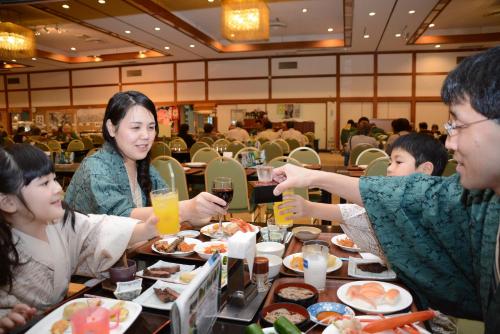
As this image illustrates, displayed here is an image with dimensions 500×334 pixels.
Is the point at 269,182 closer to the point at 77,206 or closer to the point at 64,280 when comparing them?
the point at 64,280

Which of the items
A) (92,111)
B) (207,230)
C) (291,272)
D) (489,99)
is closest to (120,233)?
(207,230)

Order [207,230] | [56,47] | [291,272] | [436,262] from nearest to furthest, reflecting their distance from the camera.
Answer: [436,262], [291,272], [207,230], [56,47]

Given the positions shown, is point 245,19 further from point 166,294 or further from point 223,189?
point 166,294

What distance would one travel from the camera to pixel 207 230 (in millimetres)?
2088

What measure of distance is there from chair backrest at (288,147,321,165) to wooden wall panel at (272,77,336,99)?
844 cm

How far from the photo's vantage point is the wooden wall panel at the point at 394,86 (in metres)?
12.6

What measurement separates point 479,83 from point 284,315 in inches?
34.6

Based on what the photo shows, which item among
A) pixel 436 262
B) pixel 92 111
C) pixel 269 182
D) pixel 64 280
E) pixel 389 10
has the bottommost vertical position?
pixel 64 280

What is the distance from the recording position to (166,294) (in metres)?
1.29

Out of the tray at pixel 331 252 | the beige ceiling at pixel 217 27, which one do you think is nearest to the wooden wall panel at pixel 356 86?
the beige ceiling at pixel 217 27

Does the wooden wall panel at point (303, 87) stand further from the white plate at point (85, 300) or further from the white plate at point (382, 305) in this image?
the white plate at point (85, 300)

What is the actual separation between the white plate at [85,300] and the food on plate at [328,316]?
0.57m

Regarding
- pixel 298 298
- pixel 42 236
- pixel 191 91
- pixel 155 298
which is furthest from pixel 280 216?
pixel 191 91

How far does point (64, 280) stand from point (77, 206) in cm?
75
